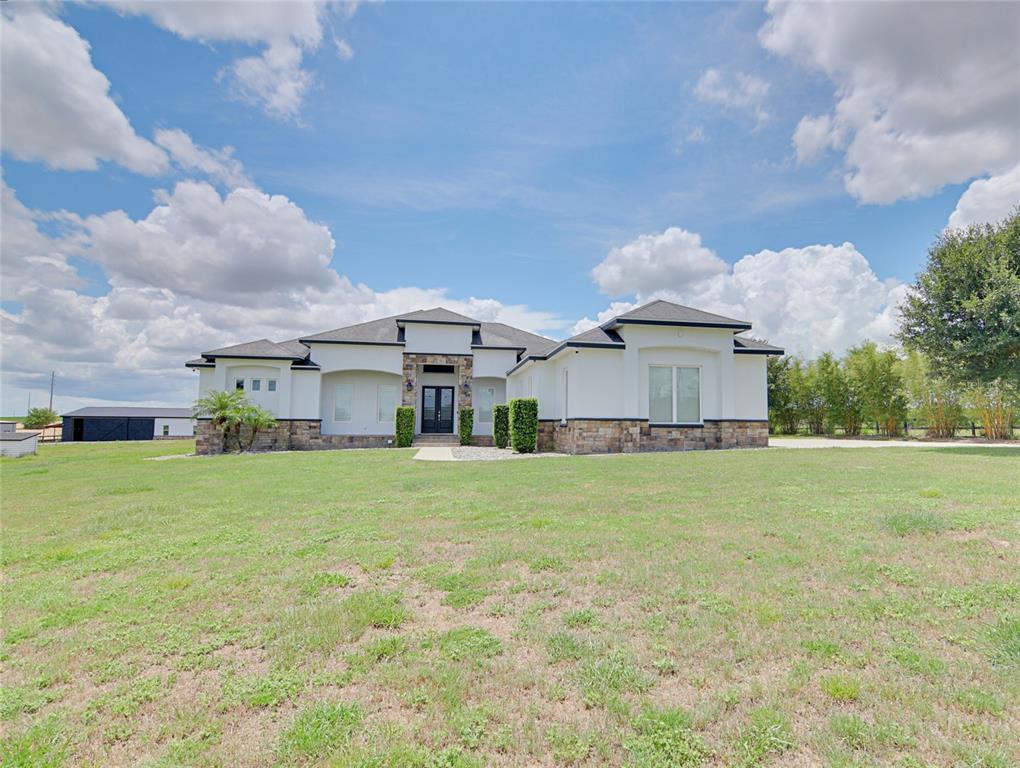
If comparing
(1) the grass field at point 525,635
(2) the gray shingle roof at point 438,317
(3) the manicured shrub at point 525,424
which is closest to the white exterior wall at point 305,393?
(2) the gray shingle roof at point 438,317

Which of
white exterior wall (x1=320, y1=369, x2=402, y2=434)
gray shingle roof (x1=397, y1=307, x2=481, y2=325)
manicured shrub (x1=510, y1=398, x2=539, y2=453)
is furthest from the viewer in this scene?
gray shingle roof (x1=397, y1=307, x2=481, y2=325)

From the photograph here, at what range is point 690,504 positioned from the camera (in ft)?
21.4

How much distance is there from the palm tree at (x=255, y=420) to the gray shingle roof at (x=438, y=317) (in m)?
6.51

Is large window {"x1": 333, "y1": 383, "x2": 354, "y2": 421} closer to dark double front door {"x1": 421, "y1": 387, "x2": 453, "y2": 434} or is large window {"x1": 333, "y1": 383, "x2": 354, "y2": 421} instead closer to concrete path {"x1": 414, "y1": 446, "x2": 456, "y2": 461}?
dark double front door {"x1": 421, "y1": 387, "x2": 453, "y2": 434}

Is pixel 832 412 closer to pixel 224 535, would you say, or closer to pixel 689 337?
pixel 689 337

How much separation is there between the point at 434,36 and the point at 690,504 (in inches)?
404

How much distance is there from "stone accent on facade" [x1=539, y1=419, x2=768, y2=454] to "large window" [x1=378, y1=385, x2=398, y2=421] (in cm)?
868

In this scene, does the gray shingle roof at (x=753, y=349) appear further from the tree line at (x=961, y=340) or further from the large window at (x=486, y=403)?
the large window at (x=486, y=403)

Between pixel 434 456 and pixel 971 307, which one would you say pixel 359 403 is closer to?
pixel 434 456

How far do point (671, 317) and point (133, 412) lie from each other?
36.5m

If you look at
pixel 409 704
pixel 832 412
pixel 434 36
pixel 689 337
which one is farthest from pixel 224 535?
pixel 832 412

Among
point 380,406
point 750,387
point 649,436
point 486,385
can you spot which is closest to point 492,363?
point 486,385

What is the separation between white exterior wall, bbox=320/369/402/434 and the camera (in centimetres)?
2116

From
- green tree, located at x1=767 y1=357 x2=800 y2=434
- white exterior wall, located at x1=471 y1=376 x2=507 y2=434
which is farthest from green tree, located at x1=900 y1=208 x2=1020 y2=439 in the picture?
white exterior wall, located at x1=471 y1=376 x2=507 y2=434
